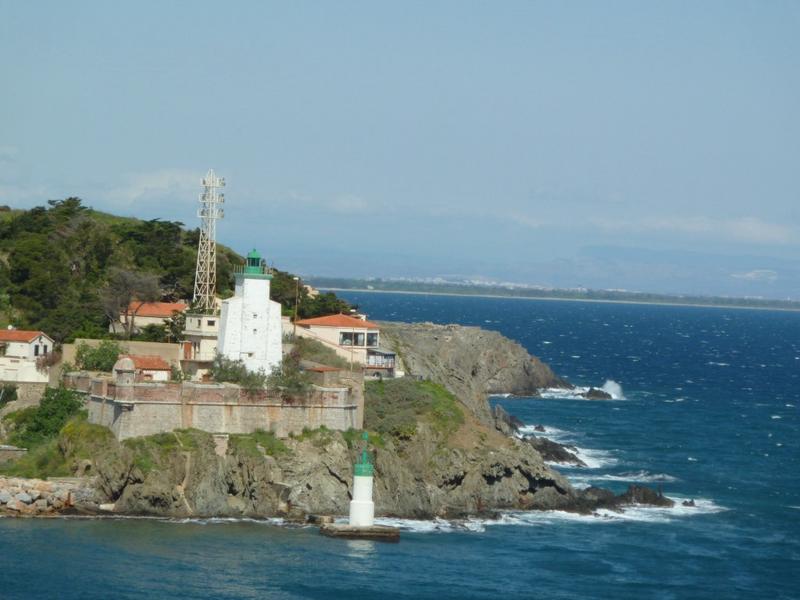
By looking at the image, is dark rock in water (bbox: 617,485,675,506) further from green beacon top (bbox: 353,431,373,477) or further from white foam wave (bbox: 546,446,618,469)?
green beacon top (bbox: 353,431,373,477)

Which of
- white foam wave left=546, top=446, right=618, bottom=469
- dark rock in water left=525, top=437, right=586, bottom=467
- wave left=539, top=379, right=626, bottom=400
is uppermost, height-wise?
wave left=539, top=379, right=626, bottom=400

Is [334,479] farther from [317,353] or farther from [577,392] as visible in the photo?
[577,392]

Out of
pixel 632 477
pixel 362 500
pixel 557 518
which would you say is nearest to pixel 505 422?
pixel 632 477

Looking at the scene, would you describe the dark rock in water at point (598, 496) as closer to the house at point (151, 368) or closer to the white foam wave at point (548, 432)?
the white foam wave at point (548, 432)

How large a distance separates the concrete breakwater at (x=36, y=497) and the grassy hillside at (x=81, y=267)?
14.2 meters

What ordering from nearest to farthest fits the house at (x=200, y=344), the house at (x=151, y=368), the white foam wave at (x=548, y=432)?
the house at (x=151, y=368) → the house at (x=200, y=344) → the white foam wave at (x=548, y=432)

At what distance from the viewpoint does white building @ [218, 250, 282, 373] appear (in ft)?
190

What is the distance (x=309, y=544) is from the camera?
48.2 meters

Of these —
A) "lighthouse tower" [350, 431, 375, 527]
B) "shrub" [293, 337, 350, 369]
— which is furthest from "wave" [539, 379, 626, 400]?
"lighthouse tower" [350, 431, 375, 527]

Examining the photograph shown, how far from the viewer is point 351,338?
67.8m

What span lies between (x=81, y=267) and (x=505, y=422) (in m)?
23.8

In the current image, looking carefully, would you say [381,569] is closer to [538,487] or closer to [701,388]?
[538,487]

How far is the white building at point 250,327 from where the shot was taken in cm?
5788

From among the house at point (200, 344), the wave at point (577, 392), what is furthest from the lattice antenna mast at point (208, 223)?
the wave at point (577, 392)
